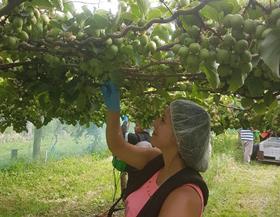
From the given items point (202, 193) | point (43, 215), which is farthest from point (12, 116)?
point (202, 193)

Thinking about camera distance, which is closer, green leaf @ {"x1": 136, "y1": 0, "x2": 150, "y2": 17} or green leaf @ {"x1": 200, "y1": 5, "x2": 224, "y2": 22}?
green leaf @ {"x1": 200, "y1": 5, "x2": 224, "y2": 22}

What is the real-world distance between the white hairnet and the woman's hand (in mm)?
299

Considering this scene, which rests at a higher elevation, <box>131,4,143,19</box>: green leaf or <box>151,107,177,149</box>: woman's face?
<box>131,4,143,19</box>: green leaf

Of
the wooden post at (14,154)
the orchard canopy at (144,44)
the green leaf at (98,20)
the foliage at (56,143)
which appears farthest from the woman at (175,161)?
the foliage at (56,143)

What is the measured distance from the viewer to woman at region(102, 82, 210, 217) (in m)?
1.75

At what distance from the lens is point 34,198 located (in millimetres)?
7059

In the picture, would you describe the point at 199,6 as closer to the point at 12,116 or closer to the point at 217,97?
the point at 217,97

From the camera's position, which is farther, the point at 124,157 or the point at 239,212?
the point at 239,212

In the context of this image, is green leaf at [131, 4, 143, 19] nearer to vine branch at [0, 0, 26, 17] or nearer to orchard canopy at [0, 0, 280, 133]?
orchard canopy at [0, 0, 280, 133]

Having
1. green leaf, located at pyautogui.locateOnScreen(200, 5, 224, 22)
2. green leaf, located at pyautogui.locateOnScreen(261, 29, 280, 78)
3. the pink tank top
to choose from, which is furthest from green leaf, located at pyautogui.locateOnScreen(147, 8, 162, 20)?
the pink tank top

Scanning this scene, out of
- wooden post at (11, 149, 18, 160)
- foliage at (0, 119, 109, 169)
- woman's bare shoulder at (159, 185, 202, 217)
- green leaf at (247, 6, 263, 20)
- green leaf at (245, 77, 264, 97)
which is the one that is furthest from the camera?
foliage at (0, 119, 109, 169)

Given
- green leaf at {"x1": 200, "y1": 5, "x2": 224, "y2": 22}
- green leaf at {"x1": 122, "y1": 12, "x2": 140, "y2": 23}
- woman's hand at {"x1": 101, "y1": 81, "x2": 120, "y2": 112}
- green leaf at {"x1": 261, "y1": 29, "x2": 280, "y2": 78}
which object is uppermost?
green leaf at {"x1": 122, "y1": 12, "x2": 140, "y2": 23}

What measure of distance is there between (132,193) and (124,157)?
1.08 ft

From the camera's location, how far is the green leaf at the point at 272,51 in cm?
93
